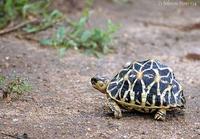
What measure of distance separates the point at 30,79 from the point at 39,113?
3.25 feet

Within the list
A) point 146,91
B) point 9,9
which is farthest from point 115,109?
point 9,9

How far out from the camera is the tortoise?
4.05 metres

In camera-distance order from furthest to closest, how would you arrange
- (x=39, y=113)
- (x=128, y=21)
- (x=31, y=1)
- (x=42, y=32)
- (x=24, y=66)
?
(x=128, y=21) < (x=31, y=1) < (x=42, y=32) < (x=24, y=66) < (x=39, y=113)

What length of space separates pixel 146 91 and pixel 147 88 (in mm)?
27

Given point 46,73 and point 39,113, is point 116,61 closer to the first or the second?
point 46,73

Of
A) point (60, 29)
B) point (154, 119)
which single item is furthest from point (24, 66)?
point (154, 119)

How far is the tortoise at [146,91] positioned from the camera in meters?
4.05

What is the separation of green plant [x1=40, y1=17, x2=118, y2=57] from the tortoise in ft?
7.02

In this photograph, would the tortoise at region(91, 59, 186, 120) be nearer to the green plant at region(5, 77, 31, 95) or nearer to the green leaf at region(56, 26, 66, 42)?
the green plant at region(5, 77, 31, 95)

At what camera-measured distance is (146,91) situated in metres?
4.05

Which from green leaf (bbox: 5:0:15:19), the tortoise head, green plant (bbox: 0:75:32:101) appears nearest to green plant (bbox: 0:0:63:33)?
green leaf (bbox: 5:0:15:19)

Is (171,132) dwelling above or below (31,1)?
below

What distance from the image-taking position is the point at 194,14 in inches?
353

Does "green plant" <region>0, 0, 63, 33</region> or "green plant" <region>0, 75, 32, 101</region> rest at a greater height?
"green plant" <region>0, 0, 63, 33</region>
